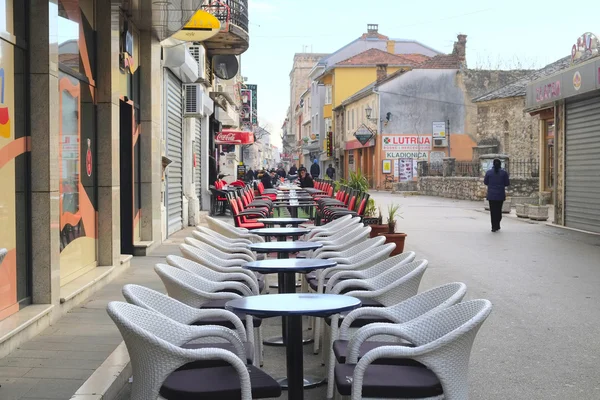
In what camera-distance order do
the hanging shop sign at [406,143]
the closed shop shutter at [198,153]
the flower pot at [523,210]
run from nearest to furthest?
the flower pot at [523,210] → the closed shop shutter at [198,153] → the hanging shop sign at [406,143]

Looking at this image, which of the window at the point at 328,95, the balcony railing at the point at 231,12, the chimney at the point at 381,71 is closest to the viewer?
the balcony railing at the point at 231,12

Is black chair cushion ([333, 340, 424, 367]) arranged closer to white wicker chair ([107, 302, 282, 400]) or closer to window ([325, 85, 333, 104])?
white wicker chair ([107, 302, 282, 400])

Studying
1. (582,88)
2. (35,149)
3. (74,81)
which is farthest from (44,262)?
(582,88)

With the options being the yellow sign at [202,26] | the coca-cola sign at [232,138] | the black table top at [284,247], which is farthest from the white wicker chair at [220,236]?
the coca-cola sign at [232,138]

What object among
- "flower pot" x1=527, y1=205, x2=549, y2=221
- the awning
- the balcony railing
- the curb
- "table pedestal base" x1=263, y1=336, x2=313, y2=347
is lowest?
"table pedestal base" x1=263, y1=336, x2=313, y2=347

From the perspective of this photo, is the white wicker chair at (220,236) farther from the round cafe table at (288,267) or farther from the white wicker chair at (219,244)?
the round cafe table at (288,267)

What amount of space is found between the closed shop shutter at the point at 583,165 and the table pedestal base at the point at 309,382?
13626mm

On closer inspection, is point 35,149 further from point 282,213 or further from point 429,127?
point 429,127

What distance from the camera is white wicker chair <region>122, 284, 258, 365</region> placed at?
185 inches

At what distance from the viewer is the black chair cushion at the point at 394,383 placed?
3928mm

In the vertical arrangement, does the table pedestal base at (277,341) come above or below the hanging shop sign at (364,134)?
below

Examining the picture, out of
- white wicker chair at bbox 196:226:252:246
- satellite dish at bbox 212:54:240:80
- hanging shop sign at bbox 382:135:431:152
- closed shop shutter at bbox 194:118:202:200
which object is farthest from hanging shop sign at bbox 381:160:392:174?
white wicker chair at bbox 196:226:252:246

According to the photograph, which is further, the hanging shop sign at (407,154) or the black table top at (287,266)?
the hanging shop sign at (407,154)

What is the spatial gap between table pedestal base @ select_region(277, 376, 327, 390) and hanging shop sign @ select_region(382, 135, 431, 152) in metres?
44.6
